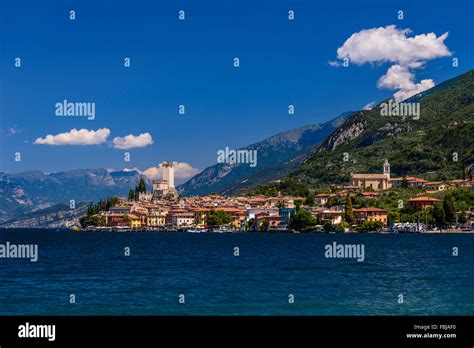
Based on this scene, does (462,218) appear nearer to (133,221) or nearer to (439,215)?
(439,215)

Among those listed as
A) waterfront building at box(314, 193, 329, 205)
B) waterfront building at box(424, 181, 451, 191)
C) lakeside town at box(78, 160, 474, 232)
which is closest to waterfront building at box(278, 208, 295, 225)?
lakeside town at box(78, 160, 474, 232)

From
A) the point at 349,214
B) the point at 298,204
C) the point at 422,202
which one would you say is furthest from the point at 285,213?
the point at 422,202

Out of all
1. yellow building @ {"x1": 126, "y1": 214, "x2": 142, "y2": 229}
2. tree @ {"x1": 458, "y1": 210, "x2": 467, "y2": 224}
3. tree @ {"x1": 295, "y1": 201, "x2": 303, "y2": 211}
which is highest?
tree @ {"x1": 295, "y1": 201, "x2": 303, "y2": 211}

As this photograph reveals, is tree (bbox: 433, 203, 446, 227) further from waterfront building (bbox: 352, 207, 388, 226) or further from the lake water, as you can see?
the lake water

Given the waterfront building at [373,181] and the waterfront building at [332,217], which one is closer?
the waterfront building at [332,217]

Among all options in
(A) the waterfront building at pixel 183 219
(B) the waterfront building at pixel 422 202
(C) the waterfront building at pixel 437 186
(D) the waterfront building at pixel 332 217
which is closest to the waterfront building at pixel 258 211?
(A) the waterfront building at pixel 183 219

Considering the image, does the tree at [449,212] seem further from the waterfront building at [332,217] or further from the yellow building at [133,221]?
the yellow building at [133,221]


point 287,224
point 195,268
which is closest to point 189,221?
point 287,224
